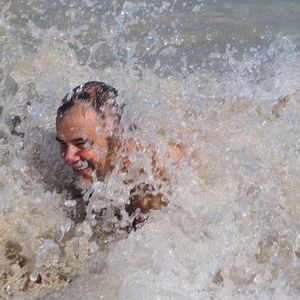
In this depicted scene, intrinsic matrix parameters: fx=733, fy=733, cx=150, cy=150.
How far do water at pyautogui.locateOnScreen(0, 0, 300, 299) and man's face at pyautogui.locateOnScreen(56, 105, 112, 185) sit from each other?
11cm

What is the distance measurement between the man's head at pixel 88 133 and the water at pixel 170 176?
0.10m

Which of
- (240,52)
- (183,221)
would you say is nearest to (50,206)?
(183,221)

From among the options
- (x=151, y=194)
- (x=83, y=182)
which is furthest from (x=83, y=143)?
(x=151, y=194)

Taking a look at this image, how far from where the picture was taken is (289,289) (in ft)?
11.5

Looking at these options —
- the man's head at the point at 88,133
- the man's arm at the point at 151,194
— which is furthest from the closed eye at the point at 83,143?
the man's arm at the point at 151,194

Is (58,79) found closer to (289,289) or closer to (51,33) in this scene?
(51,33)

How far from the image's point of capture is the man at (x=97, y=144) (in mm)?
3801

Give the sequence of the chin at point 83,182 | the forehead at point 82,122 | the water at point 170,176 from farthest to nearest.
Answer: the chin at point 83,182 < the forehead at point 82,122 < the water at point 170,176

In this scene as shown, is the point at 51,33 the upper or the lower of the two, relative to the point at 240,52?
upper

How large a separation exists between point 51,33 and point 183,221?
2427 mm

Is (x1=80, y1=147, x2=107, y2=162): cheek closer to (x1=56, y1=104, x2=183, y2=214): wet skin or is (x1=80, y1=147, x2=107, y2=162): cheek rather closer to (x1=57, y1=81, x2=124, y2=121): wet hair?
(x1=56, y1=104, x2=183, y2=214): wet skin

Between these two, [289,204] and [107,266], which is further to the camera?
[289,204]

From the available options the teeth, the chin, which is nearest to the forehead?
the teeth

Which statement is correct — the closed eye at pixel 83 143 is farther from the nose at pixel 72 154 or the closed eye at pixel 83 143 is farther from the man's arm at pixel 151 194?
the man's arm at pixel 151 194
